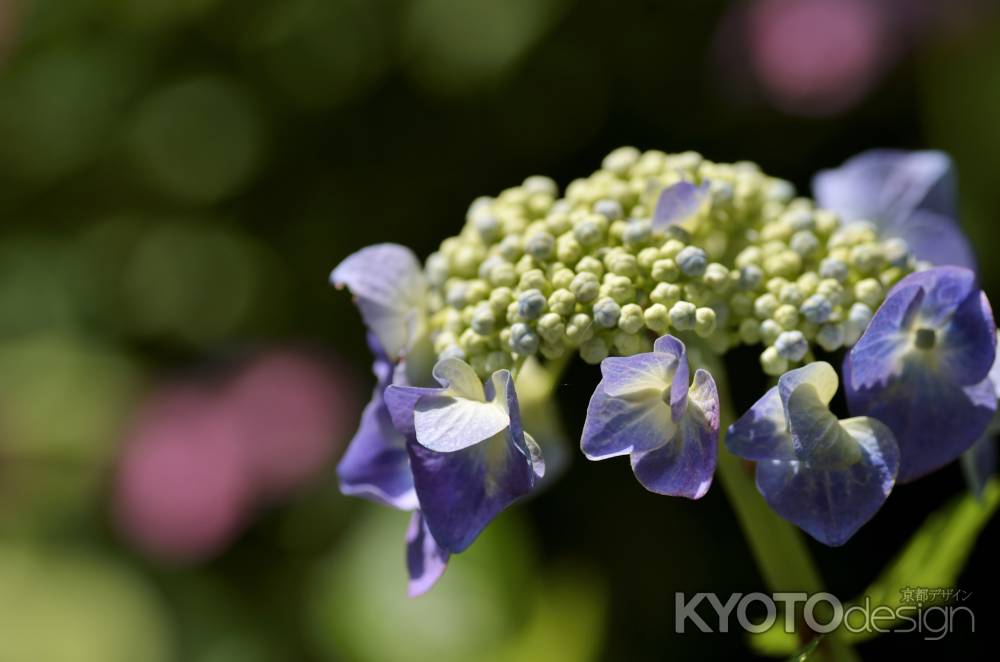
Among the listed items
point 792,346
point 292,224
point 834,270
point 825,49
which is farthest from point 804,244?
point 292,224

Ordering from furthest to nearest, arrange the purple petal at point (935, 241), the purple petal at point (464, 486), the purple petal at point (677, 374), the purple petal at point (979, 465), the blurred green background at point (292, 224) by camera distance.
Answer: the blurred green background at point (292, 224)
the purple petal at point (935, 241)
the purple petal at point (979, 465)
the purple petal at point (464, 486)
the purple petal at point (677, 374)

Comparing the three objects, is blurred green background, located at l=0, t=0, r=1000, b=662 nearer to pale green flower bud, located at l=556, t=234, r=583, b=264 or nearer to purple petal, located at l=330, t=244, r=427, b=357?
purple petal, located at l=330, t=244, r=427, b=357

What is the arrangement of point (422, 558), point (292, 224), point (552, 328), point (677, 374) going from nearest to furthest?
1. point (677, 374)
2. point (552, 328)
3. point (422, 558)
4. point (292, 224)

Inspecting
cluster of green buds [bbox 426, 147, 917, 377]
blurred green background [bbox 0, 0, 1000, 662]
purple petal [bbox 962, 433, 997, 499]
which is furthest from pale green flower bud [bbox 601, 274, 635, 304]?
blurred green background [bbox 0, 0, 1000, 662]

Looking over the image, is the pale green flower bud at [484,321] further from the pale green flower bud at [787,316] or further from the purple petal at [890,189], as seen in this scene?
the purple petal at [890,189]

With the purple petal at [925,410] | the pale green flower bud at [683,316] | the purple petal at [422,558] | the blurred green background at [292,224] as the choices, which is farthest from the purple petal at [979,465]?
the blurred green background at [292,224]

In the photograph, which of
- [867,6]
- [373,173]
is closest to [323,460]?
[373,173]

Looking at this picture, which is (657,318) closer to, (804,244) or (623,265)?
(623,265)
